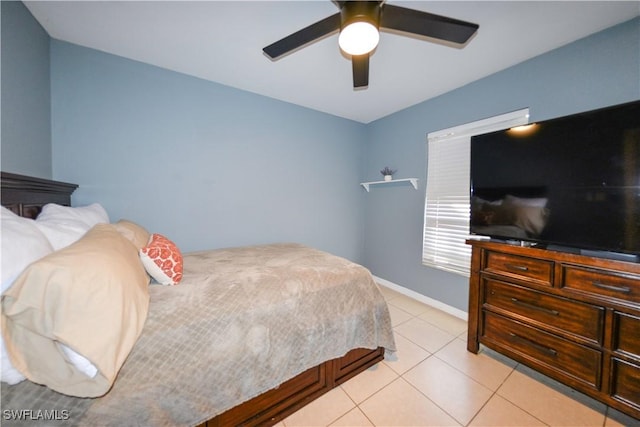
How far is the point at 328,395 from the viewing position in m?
1.48

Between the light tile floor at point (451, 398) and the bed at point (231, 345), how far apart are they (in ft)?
0.34

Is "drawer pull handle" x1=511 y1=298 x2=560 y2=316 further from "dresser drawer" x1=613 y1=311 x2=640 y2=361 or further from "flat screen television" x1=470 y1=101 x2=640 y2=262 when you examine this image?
"flat screen television" x1=470 y1=101 x2=640 y2=262

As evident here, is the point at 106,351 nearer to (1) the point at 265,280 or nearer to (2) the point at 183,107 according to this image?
(1) the point at 265,280

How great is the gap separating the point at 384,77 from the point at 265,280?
229 centimetres

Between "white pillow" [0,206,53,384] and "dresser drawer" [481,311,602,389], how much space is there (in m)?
2.66

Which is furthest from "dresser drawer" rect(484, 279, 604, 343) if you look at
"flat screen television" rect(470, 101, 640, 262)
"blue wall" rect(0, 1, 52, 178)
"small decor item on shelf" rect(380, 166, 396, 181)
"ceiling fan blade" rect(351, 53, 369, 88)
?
"blue wall" rect(0, 1, 52, 178)

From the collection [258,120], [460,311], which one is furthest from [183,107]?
[460,311]

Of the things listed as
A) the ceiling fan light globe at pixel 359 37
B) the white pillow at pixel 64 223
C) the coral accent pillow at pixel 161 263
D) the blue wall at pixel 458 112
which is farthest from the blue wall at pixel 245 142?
the ceiling fan light globe at pixel 359 37

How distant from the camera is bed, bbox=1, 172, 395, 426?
0.87m

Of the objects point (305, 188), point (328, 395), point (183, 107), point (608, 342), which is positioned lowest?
point (328, 395)

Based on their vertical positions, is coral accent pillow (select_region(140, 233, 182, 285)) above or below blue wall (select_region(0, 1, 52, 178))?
below

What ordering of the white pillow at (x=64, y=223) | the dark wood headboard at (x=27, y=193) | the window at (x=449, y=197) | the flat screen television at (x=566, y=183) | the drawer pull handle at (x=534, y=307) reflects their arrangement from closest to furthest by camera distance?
1. the white pillow at (x=64, y=223)
2. the dark wood headboard at (x=27, y=193)
3. the flat screen television at (x=566, y=183)
4. the drawer pull handle at (x=534, y=307)
5. the window at (x=449, y=197)

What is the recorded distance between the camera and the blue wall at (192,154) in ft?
6.28

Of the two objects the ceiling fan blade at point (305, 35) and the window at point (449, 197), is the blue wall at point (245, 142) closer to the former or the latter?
the window at point (449, 197)
